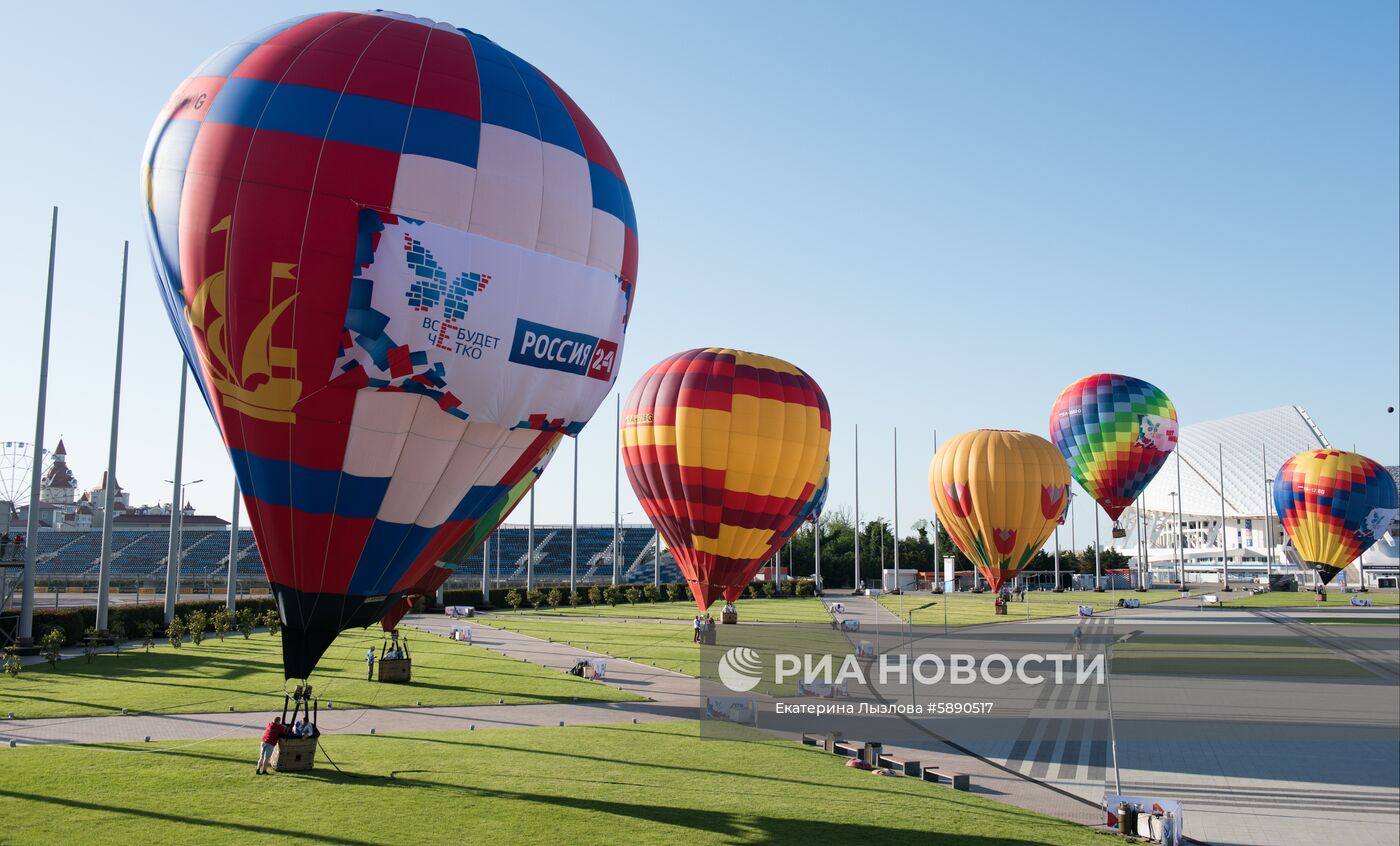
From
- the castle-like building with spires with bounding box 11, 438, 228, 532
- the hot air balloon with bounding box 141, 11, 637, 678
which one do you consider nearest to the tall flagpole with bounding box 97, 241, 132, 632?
the hot air balloon with bounding box 141, 11, 637, 678

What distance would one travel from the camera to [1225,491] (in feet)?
461

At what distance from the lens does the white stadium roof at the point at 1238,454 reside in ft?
450

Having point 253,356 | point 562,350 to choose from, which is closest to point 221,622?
point 253,356

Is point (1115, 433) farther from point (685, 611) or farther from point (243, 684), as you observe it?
point (243, 684)

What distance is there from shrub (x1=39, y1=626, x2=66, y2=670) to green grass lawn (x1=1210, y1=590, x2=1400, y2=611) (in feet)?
192

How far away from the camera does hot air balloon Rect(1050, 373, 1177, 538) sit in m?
65.2

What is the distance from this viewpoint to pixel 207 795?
1585cm

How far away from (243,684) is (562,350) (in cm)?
1776

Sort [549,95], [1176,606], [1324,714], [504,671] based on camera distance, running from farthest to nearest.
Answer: [1176,606] < [504,671] < [1324,714] < [549,95]

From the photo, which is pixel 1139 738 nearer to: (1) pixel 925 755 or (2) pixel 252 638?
(1) pixel 925 755

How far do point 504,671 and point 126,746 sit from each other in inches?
533

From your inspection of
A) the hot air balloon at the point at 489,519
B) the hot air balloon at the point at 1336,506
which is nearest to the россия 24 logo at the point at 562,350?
the hot air balloon at the point at 489,519

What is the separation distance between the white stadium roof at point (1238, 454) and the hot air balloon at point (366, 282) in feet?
438

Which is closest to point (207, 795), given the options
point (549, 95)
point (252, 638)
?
point (549, 95)
